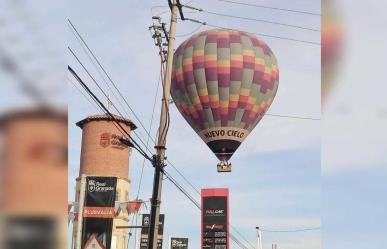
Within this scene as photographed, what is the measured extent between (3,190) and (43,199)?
10 centimetres

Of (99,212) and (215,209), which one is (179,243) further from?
(99,212)

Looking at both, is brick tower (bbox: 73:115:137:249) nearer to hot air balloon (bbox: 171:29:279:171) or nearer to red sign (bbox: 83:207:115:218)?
hot air balloon (bbox: 171:29:279:171)

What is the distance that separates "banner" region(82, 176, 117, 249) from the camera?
19128 mm

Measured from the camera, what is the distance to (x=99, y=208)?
19656 millimetres

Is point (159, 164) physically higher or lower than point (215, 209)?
lower

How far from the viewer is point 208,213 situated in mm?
32906

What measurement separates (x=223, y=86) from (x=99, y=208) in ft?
32.6

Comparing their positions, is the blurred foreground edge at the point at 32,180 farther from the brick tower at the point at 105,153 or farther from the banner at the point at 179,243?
the brick tower at the point at 105,153

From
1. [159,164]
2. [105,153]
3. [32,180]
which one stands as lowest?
[32,180]

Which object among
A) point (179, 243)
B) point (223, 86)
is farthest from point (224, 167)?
point (179, 243)

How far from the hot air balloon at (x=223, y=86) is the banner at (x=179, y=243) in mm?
18153

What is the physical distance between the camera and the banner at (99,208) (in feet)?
62.8

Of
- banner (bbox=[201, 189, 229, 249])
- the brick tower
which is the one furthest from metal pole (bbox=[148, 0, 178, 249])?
the brick tower

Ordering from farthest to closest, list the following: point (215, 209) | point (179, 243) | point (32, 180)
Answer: point (179, 243) < point (215, 209) < point (32, 180)
